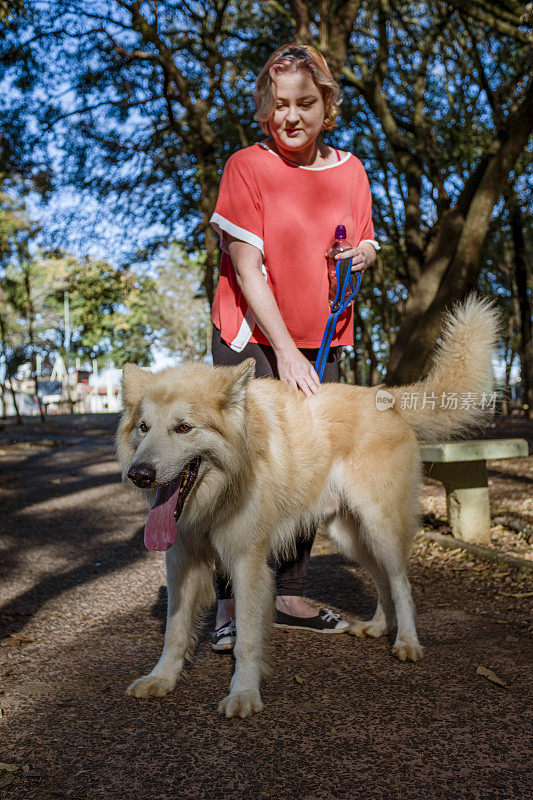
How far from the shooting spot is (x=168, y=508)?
278cm

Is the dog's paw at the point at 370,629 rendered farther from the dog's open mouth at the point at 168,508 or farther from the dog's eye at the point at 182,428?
the dog's eye at the point at 182,428

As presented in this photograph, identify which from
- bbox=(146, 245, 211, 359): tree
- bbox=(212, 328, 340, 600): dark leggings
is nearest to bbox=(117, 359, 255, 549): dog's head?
bbox=(212, 328, 340, 600): dark leggings

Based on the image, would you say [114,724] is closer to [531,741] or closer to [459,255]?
[531,741]

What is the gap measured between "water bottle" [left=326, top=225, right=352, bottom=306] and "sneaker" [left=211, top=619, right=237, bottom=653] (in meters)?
1.87

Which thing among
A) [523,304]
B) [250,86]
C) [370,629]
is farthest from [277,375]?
[523,304]

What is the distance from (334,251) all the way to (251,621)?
76.0 inches

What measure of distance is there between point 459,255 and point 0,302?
20.9 m

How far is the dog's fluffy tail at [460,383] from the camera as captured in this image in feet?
12.6

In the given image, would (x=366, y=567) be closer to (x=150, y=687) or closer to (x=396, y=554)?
(x=396, y=554)

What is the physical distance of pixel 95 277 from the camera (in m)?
21.0

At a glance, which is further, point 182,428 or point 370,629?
point 370,629

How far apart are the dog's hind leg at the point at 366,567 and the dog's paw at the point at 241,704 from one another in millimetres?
1106

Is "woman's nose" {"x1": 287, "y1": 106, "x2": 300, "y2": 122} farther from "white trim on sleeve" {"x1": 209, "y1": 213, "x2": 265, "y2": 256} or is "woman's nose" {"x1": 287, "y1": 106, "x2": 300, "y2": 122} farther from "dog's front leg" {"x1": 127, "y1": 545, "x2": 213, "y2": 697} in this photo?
"dog's front leg" {"x1": 127, "y1": 545, "x2": 213, "y2": 697}

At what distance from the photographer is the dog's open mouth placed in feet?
9.02
